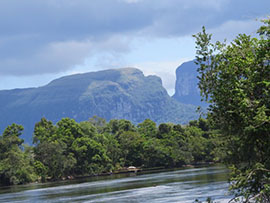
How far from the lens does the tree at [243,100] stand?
22016 mm

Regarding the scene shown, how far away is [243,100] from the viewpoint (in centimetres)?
2141

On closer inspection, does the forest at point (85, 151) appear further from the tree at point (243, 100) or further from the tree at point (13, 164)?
the tree at point (243, 100)

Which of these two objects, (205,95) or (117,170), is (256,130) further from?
(117,170)

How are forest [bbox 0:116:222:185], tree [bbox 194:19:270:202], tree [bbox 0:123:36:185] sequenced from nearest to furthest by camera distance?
1. tree [bbox 194:19:270:202]
2. tree [bbox 0:123:36:185]
3. forest [bbox 0:116:222:185]

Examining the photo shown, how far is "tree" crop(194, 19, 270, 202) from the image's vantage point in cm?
2202

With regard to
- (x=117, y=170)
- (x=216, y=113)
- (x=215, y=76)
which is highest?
(x=215, y=76)

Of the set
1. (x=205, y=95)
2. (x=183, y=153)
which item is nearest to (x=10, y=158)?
(x=183, y=153)

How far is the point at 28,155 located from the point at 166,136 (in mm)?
49087

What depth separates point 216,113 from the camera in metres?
25.5

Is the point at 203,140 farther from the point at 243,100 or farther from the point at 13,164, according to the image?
the point at 243,100

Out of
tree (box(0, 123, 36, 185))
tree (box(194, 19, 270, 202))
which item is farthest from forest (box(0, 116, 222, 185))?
tree (box(194, 19, 270, 202))

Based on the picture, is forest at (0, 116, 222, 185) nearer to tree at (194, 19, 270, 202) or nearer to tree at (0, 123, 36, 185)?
tree at (0, 123, 36, 185)

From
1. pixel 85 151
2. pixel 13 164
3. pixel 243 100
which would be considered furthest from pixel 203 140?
pixel 243 100

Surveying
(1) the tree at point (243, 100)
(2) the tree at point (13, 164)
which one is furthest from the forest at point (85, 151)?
(1) the tree at point (243, 100)
